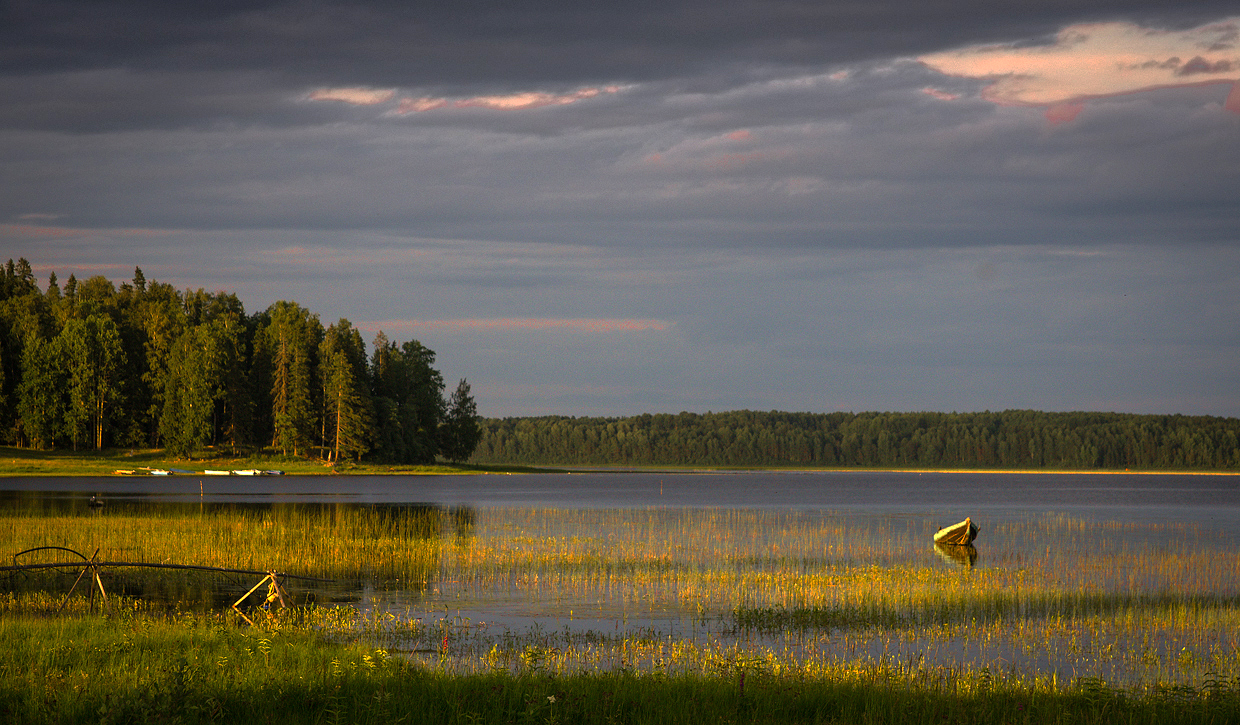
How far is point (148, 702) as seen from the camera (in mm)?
13641

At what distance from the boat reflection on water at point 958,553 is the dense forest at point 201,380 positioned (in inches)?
4209

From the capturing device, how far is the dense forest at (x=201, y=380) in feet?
436

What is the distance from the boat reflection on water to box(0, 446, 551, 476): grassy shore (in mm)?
100524

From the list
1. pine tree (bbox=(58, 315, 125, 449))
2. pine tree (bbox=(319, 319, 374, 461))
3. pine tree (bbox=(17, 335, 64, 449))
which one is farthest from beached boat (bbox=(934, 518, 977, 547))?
pine tree (bbox=(17, 335, 64, 449))

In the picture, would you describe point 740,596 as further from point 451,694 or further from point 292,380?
point 292,380

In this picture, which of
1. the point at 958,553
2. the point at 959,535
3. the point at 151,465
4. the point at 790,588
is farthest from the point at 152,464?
the point at 790,588

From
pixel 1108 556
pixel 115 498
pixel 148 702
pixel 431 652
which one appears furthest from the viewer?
pixel 115 498

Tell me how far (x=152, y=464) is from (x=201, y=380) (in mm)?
11706

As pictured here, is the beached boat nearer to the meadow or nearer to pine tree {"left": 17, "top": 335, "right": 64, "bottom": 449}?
the meadow

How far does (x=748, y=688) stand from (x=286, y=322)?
494ft

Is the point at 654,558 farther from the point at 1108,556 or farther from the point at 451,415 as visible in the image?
the point at 451,415

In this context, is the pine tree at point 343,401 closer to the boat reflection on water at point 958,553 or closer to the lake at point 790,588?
the lake at point 790,588

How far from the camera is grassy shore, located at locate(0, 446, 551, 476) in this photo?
393 ft

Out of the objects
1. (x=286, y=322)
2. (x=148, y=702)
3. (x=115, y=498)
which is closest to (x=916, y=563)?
(x=148, y=702)
